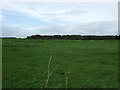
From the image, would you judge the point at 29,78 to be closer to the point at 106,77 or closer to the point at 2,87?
the point at 2,87

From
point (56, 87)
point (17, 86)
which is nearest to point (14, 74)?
A: point (17, 86)

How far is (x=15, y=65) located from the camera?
14.1ft

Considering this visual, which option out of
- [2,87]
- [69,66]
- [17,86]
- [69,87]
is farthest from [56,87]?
[69,66]

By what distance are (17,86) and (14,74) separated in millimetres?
727

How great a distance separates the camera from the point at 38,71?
12.4ft

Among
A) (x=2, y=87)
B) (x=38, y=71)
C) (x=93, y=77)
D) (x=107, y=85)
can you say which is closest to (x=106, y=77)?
(x=93, y=77)

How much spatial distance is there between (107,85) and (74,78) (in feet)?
1.94

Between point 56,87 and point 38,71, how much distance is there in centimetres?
104

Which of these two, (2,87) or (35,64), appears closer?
(2,87)

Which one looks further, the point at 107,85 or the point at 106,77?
the point at 106,77

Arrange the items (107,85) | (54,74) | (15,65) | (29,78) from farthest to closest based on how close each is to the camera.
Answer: (15,65) → (54,74) → (29,78) → (107,85)

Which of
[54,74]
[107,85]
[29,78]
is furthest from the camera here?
[54,74]

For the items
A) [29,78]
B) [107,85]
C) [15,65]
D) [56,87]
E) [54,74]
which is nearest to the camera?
[56,87]

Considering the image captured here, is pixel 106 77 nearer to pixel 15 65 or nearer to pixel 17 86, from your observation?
pixel 17 86
